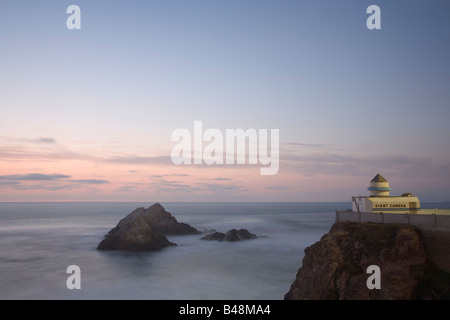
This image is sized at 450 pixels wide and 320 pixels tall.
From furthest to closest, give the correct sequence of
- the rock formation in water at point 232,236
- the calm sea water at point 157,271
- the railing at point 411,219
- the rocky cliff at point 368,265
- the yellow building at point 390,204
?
1. the rock formation in water at point 232,236
2. the calm sea water at point 157,271
3. the yellow building at point 390,204
4. the railing at point 411,219
5. the rocky cliff at point 368,265

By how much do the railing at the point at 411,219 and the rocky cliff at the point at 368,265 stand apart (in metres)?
0.72

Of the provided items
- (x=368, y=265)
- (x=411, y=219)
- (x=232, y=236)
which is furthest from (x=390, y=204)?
(x=232, y=236)

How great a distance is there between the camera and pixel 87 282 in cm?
3844

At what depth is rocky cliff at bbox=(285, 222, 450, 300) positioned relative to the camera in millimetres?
19656

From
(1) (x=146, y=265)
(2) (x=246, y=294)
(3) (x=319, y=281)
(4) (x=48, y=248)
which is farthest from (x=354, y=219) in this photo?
(4) (x=48, y=248)

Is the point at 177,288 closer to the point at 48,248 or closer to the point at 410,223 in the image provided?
the point at 410,223

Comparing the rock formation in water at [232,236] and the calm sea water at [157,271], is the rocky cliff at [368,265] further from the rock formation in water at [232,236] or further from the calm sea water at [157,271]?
the rock formation in water at [232,236]

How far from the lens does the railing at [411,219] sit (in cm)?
2071

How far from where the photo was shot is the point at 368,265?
2166 cm

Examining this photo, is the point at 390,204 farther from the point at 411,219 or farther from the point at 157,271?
the point at 157,271

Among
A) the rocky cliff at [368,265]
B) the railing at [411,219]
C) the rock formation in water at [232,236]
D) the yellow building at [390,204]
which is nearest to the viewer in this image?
the rocky cliff at [368,265]

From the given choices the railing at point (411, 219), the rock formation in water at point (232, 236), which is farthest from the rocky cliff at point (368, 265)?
the rock formation in water at point (232, 236)
